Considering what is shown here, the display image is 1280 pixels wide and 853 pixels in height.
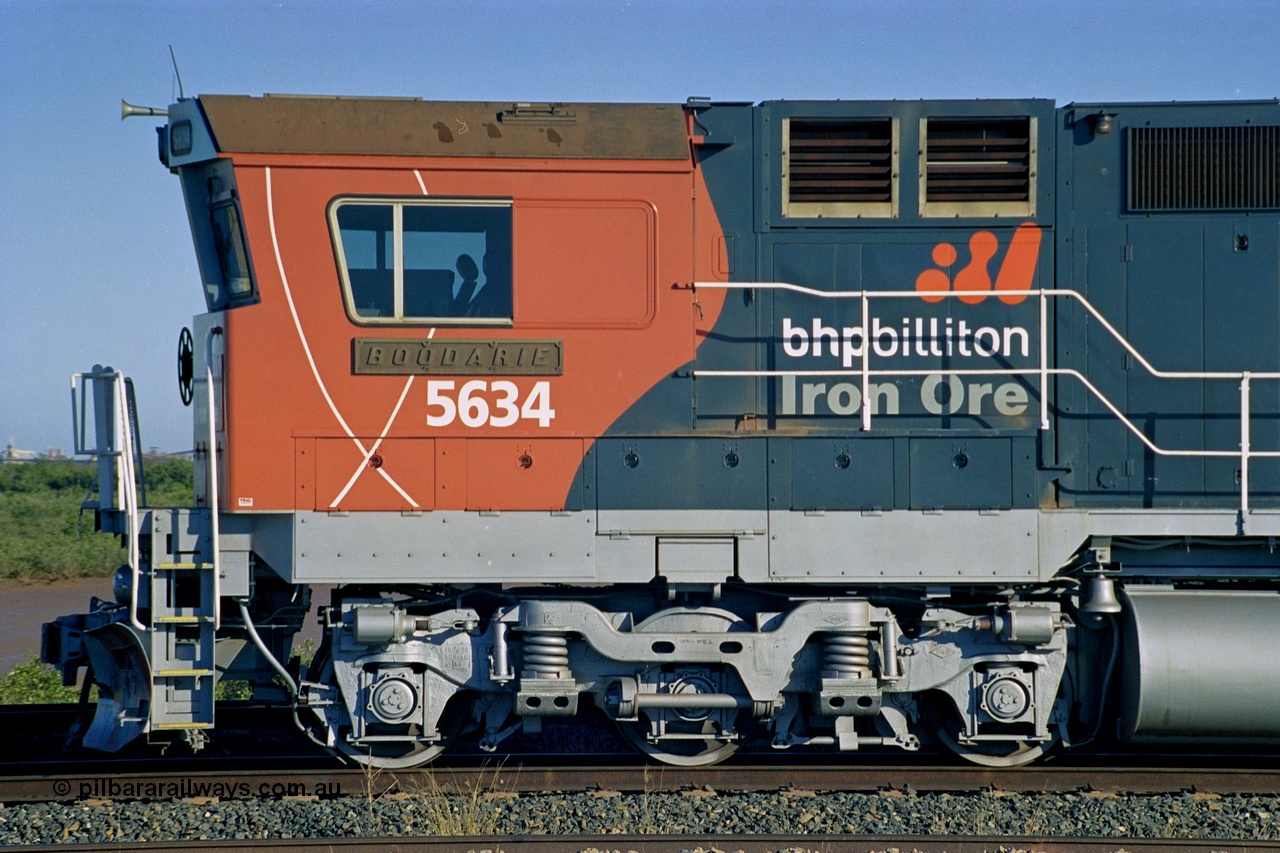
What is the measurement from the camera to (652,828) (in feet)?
19.9

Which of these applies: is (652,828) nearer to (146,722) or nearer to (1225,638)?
(146,722)

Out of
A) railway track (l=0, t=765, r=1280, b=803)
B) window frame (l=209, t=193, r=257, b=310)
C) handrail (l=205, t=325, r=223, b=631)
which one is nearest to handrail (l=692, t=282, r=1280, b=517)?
railway track (l=0, t=765, r=1280, b=803)

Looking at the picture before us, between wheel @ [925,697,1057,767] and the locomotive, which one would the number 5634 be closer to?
the locomotive

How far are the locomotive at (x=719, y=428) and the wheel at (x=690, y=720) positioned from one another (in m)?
0.02

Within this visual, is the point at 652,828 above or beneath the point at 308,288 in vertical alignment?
beneath

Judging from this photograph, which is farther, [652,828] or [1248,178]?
[1248,178]

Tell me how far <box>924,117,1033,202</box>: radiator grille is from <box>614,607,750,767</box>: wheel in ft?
9.94

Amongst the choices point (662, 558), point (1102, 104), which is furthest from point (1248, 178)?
point (662, 558)

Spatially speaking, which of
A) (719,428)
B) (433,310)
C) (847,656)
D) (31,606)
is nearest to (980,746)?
(847,656)

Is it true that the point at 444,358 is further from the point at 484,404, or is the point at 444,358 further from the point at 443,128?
the point at 443,128

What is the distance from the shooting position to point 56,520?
24.5 m

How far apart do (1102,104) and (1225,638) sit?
339cm

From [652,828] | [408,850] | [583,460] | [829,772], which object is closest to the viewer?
[408,850]

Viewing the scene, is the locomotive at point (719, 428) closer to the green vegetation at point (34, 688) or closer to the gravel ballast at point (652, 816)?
the gravel ballast at point (652, 816)
